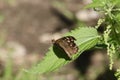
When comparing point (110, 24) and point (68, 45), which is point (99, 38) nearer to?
point (110, 24)

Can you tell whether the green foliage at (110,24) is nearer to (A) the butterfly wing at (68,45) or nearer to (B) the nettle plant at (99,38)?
(B) the nettle plant at (99,38)

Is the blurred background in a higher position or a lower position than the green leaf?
higher

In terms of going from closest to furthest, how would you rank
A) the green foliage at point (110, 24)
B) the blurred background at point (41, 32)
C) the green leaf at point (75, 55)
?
the green foliage at point (110, 24)
the green leaf at point (75, 55)
the blurred background at point (41, 32)

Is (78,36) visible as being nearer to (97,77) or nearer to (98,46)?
(98,46)

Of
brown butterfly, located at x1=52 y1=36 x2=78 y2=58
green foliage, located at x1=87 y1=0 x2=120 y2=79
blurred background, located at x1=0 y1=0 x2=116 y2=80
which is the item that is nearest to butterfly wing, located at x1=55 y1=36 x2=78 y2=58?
brown butterfly, located at x1=52 y1=36 x2=78 y2=58

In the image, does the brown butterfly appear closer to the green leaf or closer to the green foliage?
the green leaf

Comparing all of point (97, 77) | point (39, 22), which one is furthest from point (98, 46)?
point (39, 22)

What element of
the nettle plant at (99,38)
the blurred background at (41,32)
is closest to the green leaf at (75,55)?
the nettle plant at (99,38)
